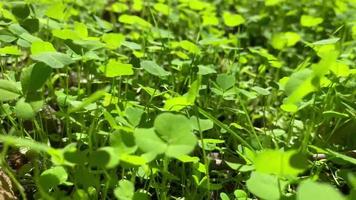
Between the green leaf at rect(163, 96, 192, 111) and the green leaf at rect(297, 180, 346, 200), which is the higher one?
the green leaf at rect(297, 180, 346, 200)

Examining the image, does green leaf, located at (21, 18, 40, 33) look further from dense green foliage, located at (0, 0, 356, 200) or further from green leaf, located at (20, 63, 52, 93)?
green leaf, located at (20, 63, 52, 93)

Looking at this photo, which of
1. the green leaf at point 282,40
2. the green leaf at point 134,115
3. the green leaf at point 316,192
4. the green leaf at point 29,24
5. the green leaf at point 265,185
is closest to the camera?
the green leaf at point 316,192

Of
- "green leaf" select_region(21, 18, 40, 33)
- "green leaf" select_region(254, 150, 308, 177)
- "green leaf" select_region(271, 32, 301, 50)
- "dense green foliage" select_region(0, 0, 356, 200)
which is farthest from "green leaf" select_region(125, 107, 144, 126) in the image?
"green leaf" select_region(271, 32, 301, 50)

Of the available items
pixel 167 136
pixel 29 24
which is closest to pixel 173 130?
pixel 167 136

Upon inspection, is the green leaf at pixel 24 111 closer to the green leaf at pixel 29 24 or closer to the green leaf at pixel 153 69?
the green leaf at pixel 153 69

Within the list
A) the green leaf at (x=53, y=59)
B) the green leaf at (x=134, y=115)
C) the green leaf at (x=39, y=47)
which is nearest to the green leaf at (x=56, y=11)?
the green leaf at (x=39, y=47)

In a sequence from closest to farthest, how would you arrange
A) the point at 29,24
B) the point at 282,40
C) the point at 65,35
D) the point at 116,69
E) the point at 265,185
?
the point at 265,185 → the point at 116,69 → the point at 65,35 → the point at 29,24 → the point at 282,40

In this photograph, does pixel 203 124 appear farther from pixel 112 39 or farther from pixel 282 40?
pixel 282 40

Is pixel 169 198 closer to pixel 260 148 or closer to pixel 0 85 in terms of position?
pixel 260 148
